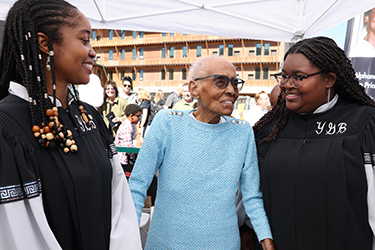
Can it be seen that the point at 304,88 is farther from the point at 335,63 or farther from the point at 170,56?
the point at 170,56

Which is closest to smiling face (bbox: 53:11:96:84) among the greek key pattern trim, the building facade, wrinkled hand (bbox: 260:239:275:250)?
the greek key pattern trim

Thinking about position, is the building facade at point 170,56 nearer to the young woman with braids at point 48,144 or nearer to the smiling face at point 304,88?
the smiling face at point 304,88

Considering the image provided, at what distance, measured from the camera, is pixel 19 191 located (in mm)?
967

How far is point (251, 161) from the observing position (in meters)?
1.84

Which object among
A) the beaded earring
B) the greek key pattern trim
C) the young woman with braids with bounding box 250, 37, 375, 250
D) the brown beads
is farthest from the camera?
the young woman with braids with bounding box 250, 37, 375, 250

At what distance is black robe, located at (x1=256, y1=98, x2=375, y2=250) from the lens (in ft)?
5.37

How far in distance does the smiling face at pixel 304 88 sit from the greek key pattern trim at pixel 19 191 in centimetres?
142

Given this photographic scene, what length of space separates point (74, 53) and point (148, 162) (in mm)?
755

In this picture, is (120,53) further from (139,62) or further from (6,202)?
(6,202)

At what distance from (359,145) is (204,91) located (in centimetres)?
88

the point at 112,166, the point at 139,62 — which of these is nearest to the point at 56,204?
the point at 112,166

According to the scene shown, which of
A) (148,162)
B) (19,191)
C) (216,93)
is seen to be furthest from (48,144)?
(216,93)

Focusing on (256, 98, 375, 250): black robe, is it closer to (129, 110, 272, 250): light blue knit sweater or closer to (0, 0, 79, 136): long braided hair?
(129, 110, 272, 250): light blue knit sweater

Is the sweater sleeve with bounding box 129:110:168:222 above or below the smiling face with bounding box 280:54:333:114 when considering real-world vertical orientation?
below
